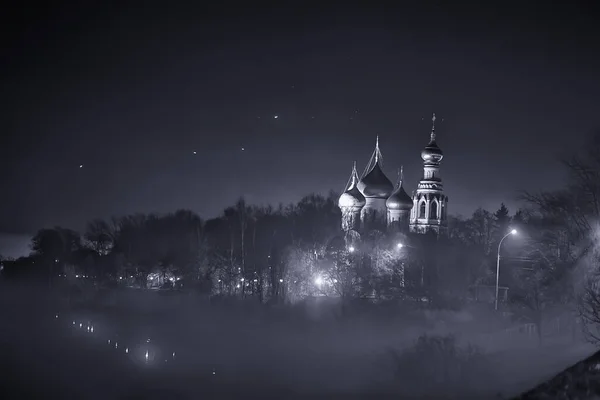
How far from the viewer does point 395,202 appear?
8862 cm

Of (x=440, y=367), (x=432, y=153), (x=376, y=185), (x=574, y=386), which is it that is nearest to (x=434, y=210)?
(x=432, y=153)

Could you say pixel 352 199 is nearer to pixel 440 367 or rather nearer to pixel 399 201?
pixel 399 201

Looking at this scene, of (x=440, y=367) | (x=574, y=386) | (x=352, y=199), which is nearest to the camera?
(x=574, y=386)

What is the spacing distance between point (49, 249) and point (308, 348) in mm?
62122

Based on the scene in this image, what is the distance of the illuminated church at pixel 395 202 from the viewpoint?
84375 mm

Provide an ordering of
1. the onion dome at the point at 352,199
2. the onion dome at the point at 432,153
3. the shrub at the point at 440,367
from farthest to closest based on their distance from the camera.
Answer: the onion dome at the point at 352,199 < the onion dome at the point at 432,153 < the shrub at the point at 440,367

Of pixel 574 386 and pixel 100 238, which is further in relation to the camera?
pixel 100 238

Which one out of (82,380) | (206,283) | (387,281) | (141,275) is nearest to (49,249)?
(141,275)

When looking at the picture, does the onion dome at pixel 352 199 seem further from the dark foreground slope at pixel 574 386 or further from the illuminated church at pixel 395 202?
the dark foreground slope at pixel 574 386

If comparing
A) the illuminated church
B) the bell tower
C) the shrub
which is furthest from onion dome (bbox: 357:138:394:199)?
the shrub

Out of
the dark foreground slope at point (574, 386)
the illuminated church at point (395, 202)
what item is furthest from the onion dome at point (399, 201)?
the dark foreground slope at point (574, 386)

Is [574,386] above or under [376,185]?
under

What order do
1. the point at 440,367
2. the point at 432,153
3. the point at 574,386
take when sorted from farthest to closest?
1. the point at 432,153
2. the point at 440,367
3. the point at 574,386

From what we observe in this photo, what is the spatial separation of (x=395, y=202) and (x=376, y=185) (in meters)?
5.86
